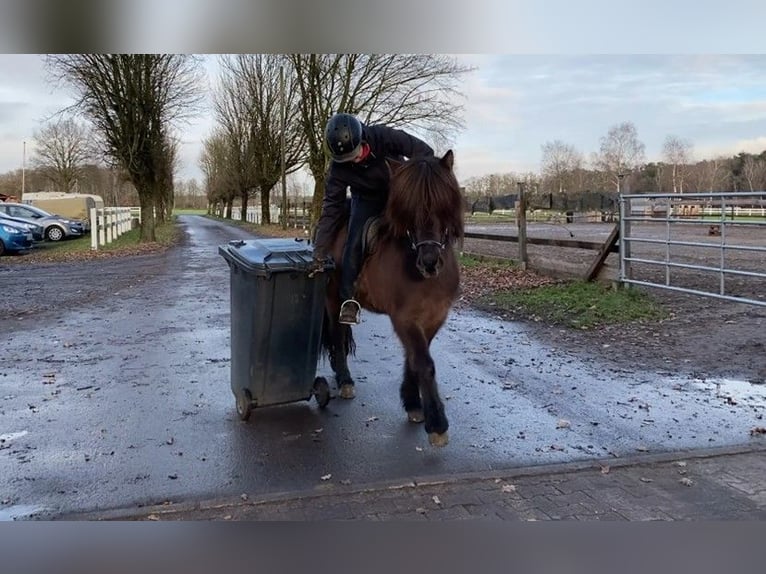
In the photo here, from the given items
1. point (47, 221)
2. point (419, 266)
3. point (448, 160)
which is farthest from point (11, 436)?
point (47, 221)

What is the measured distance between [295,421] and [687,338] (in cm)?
464

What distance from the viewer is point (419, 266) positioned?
3670 mm

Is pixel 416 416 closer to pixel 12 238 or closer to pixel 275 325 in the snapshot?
pixel 275 325

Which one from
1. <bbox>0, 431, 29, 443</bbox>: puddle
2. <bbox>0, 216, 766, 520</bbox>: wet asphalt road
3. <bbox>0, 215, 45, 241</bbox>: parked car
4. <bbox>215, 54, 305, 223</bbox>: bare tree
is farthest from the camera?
<bbox>215, 54, 305, 223</bbox>: bare tree

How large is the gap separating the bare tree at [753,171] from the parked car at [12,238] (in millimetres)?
26502

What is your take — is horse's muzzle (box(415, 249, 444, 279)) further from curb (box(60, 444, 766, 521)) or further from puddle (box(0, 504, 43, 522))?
puddle (box(0, 504, 43, 522))

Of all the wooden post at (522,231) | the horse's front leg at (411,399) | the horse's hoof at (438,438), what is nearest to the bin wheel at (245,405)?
the horse's front leg at (411,399)

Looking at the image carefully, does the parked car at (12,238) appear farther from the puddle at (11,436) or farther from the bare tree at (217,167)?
the bare tree at (217,167)

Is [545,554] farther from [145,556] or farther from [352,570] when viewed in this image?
[145,556]

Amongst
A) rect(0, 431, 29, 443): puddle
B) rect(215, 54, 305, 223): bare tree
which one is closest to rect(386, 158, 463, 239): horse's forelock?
rect(0, 431, 29, 443): puddle

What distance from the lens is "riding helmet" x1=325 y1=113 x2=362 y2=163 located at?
4.00 metres

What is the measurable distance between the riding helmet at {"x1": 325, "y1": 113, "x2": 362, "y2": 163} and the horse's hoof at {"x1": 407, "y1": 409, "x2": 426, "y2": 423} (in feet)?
6.20

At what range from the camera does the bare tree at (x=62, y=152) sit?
81.2 ft
